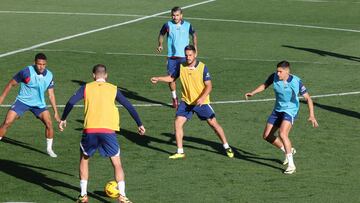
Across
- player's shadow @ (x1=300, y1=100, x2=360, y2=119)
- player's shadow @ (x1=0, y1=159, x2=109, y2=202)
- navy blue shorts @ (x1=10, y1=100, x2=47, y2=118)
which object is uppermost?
navy blue shorts @ (x1=10, y1=100, x2=47, y2=118)

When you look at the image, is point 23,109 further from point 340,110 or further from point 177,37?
point 340,110

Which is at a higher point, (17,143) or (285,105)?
(285,105)

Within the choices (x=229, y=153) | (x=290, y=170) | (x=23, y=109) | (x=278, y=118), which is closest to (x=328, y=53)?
(x=229, y=153)

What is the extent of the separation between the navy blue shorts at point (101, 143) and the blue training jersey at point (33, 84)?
3882 millimetres

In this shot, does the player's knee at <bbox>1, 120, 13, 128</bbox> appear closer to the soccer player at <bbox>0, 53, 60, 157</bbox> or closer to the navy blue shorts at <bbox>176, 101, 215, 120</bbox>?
the soccer player at <bbox>0, 53, 60, 157</bbox>

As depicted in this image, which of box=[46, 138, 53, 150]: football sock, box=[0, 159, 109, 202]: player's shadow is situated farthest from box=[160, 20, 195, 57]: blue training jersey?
box=[0, 159, 109, 202]: player's shadow

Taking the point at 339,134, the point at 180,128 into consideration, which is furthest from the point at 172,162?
the point at 339,134

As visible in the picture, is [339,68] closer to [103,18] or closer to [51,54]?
[51,54]

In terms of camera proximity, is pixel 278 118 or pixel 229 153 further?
pixel 229 153

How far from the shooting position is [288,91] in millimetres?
19875

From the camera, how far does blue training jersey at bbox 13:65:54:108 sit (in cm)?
2058

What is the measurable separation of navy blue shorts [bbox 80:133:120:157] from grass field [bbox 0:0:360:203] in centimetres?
110

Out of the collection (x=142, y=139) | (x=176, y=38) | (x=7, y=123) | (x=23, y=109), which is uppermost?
(x=176, y=38)

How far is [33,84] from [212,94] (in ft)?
25.8
